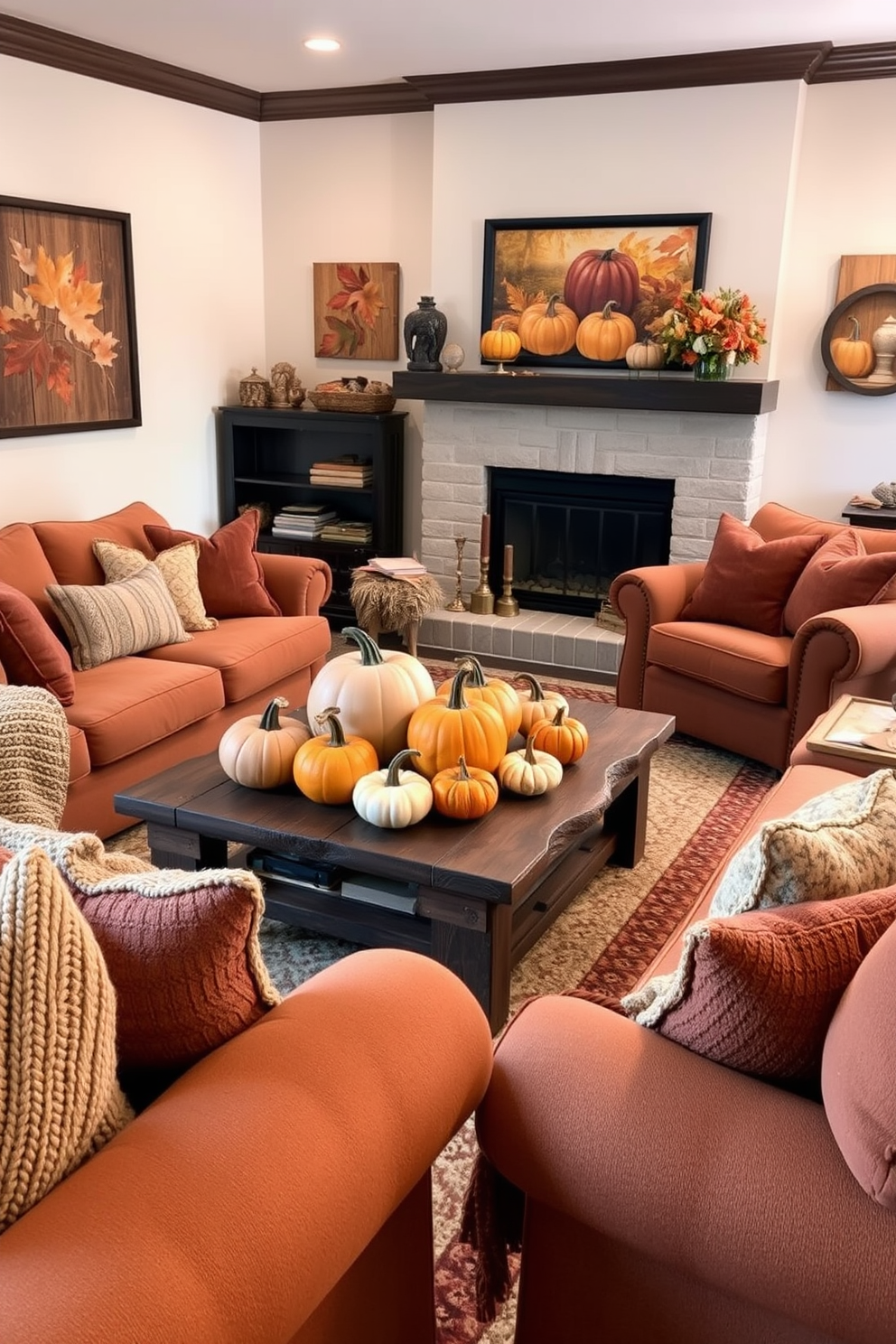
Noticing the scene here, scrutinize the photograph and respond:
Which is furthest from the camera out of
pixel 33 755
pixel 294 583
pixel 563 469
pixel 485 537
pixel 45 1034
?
pixel 485 537

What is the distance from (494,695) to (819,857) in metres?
1.34

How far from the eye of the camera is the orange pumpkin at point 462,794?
7.87 ft

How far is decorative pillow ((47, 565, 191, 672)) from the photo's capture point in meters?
3.60

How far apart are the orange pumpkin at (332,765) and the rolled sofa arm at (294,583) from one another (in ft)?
6.43

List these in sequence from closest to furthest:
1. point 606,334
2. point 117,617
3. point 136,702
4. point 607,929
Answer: point 607,929, point 136,702, point 117,617, point 606,334

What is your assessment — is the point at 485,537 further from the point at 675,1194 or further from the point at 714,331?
Answer: the point at 675,1194

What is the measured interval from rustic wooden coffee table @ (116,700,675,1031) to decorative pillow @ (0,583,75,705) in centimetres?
65

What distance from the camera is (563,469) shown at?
527 cm

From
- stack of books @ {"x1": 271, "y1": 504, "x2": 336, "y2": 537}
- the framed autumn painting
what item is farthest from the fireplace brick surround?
the framed autumn painting

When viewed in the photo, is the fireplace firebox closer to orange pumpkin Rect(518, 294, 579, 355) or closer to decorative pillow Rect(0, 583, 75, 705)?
orange pumpkin Rect(518, 294, 579, 355)

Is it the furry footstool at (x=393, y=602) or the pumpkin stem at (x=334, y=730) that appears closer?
the pumpkin stem at (x=334, y=730)

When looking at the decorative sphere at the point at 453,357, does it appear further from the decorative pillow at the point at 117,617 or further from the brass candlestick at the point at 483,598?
the decorative pillow at the point at 117,617

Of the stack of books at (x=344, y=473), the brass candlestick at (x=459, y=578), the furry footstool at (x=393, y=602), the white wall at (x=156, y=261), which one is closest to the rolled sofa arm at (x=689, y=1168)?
the furry footstool at (x=393, y=602)

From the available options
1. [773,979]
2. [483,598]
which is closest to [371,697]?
[773,979]
